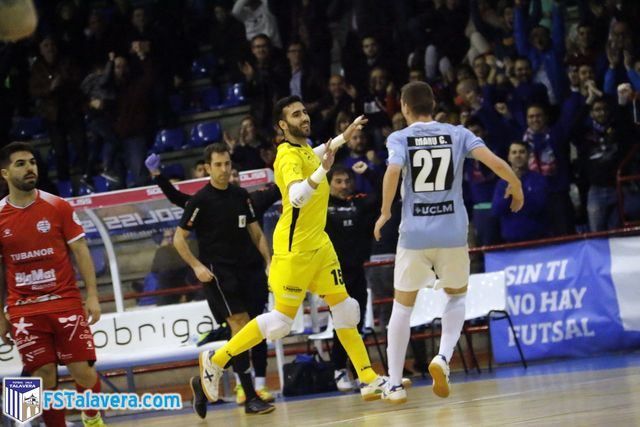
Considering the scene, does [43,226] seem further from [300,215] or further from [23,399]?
[300,215]

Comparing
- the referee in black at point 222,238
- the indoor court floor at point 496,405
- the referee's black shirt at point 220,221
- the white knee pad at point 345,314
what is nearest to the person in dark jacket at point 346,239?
the indoor court floor at point 496,405

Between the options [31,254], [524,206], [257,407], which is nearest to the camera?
[31,254]

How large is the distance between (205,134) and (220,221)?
8.24m

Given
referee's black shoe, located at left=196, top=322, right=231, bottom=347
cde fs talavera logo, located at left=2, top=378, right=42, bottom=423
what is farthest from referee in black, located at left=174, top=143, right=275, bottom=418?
cde fs talavera logo, located at left=2, top=378, right=42, bottom=423

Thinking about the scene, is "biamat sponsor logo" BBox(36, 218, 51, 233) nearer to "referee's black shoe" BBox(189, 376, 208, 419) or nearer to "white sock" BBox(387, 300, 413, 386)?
"referee's black shoe" BBox(189, 376, 208, 419)

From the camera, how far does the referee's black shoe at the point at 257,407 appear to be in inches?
427

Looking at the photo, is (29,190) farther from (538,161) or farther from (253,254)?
(538,161)

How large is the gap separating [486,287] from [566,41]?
15.7 feet

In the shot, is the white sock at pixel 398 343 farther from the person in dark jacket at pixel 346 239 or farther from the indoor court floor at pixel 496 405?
the person in dark jacket at pixel 346 239

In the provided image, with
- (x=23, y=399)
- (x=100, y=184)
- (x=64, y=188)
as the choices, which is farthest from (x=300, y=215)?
(x=64, y=188)

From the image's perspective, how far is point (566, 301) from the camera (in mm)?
13734

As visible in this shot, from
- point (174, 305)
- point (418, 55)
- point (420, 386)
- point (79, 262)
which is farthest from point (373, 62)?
point (79, 262)

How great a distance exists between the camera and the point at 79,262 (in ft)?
31.4

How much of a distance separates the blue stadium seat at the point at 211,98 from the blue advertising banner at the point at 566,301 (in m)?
7.69
